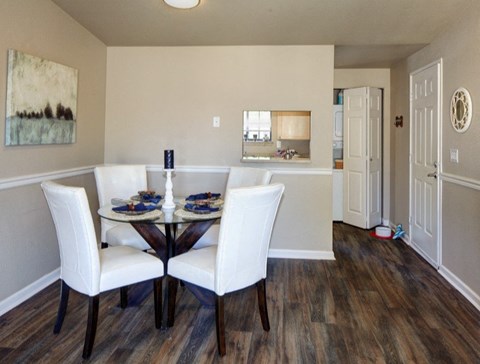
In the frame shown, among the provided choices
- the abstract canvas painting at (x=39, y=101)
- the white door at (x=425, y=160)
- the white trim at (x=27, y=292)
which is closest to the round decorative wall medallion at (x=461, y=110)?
the white door at (x=425, y=160)

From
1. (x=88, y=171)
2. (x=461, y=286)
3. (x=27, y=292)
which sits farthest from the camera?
(x=88, y=171)

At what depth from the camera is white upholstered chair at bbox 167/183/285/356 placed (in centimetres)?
184

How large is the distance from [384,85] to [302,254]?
2872 millimetres

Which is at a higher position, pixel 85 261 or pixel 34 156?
pixel 34 156

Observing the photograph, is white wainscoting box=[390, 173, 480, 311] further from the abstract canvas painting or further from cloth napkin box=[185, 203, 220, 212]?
the abstract canvas painting

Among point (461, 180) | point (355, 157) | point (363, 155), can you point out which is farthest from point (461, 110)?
point (355, 157)

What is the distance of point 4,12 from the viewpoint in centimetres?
229

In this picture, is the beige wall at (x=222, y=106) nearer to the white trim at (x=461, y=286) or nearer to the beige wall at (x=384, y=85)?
the white trim at (x=461, y=286)

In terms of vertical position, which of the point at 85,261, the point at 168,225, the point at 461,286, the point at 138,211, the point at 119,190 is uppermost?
the point at 119,190

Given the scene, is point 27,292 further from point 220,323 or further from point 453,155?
point 453,155

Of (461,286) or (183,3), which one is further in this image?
(461,286)

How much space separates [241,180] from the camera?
308cm

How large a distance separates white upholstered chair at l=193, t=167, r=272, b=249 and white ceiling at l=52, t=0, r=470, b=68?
1308mm

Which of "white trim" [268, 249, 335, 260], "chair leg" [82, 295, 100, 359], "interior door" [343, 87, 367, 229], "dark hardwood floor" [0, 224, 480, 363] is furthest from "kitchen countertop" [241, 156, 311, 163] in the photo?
"chair leg" [82, 295, 100, 359]
